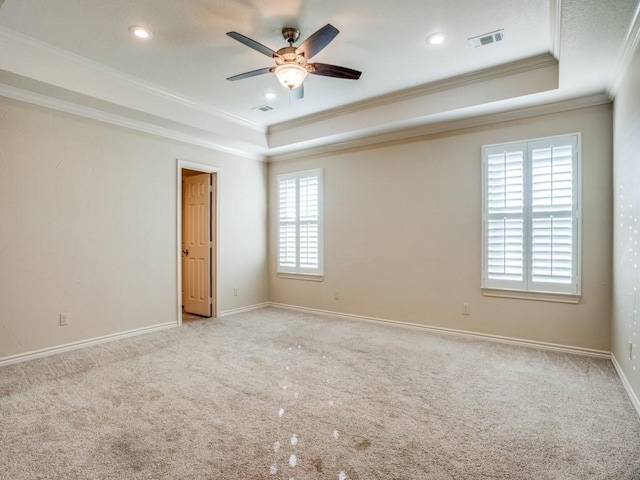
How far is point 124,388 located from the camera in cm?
288

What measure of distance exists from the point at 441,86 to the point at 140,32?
10.3 feet

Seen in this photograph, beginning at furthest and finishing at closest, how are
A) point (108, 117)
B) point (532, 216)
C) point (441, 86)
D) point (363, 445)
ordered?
point (108, 117), point (441, 86), point (532, 216), point (363, 445)

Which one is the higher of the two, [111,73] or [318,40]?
[111,73]

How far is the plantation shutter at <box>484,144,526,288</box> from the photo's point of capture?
396 centimetres

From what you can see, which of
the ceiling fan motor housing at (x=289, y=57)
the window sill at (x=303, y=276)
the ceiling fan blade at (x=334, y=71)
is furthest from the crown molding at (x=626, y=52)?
the window sill at (x=303, y=276)

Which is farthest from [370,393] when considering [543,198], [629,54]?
[629,54]

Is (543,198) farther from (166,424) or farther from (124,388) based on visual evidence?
(124,388)

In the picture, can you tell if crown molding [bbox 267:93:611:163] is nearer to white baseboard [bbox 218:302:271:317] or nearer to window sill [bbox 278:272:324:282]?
window sill [bbox 278:272:324:282]

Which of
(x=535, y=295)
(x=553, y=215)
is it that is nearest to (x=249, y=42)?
(x=553, y=215)

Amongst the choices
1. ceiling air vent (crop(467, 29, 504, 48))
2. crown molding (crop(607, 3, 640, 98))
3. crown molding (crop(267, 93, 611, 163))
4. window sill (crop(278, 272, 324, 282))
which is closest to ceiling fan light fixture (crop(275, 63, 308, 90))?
ceiling air vent (crop(467, 29, 504, 48))

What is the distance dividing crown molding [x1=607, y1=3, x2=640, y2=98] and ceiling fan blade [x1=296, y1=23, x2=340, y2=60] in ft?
6.44

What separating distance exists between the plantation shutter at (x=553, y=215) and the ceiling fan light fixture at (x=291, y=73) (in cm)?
276

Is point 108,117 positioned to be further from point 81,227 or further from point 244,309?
point 244,309

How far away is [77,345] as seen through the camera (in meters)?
3.88
